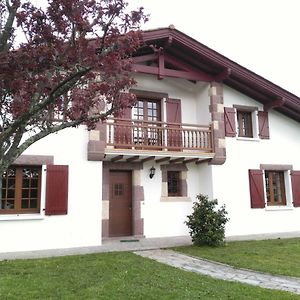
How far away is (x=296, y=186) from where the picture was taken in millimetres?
14227

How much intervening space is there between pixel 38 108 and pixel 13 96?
0.79 meters

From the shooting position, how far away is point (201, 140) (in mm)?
12805

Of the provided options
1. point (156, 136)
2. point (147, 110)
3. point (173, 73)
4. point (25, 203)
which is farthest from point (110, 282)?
point (173, 73)

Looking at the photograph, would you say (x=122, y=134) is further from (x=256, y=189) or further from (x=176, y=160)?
(x=256, y=189)

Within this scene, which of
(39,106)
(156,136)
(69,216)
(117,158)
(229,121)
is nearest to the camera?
(39,106)

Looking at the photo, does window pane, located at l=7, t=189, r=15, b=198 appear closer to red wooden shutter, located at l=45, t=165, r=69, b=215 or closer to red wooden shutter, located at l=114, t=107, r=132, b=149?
red wooden shutter, located at l=45, t=165, r=69, b=215

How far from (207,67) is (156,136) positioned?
3360 mm

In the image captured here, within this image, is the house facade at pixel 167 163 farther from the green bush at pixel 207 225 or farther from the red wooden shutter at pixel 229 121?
the green bush at pixel 207 225

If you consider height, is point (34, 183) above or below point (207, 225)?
above

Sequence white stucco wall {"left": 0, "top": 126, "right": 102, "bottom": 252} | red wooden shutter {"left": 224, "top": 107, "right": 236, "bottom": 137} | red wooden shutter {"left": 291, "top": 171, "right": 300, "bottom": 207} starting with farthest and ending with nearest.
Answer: red wooden shutter {"left": 291, "top": 171, "right": 300, "bottom": 207}
red wooden shutter {"left": 224, "top": 107, "right": 236, "bottom": 137}
white stucco wall {"left": 0, "top": 126, "right": 102, "bottom": 252}

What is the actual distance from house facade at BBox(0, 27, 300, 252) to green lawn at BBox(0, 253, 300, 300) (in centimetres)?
249

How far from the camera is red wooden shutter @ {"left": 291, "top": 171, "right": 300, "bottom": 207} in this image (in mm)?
14055

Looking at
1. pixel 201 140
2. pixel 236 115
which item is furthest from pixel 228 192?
pixel 236 115

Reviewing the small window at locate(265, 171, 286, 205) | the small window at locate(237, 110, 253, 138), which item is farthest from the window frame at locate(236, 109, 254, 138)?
the small window at locate(265, 171, 286, 205)
